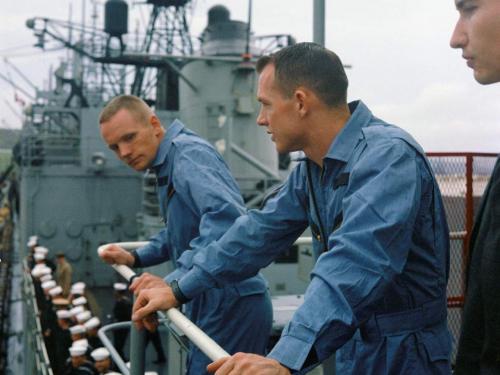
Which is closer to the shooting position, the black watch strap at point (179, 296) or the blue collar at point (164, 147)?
the black watch strap at point (179, 296)

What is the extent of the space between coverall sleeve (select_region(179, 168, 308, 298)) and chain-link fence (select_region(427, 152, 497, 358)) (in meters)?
2.84

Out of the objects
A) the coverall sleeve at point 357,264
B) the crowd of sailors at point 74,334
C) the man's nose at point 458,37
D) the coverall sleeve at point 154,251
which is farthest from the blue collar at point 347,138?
the crowd of sailors at point 74,334

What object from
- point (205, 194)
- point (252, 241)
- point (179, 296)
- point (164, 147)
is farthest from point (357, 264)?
→ point (164, 147)

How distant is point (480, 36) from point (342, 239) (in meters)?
0.55

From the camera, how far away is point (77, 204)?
17188 millimetres

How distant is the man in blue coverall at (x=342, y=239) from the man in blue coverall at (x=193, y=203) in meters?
0.37

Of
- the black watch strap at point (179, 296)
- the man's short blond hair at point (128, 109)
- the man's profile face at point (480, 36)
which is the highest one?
the man's profile face at point (480, 36)

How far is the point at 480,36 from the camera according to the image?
4.18ft

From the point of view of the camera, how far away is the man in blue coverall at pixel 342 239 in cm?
134

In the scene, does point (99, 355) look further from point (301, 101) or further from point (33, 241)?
point (33, 241)

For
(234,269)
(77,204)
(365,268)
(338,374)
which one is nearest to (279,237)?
(234,269)

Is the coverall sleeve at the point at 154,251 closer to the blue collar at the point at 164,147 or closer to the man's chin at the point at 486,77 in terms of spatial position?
the blue collar at the point at 164,147

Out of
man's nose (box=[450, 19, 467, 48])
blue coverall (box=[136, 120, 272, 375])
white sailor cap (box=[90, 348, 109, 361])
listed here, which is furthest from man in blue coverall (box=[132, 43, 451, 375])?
white sailor cap (box=[90, 348, 109, 361])

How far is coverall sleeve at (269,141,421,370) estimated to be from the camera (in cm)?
132
